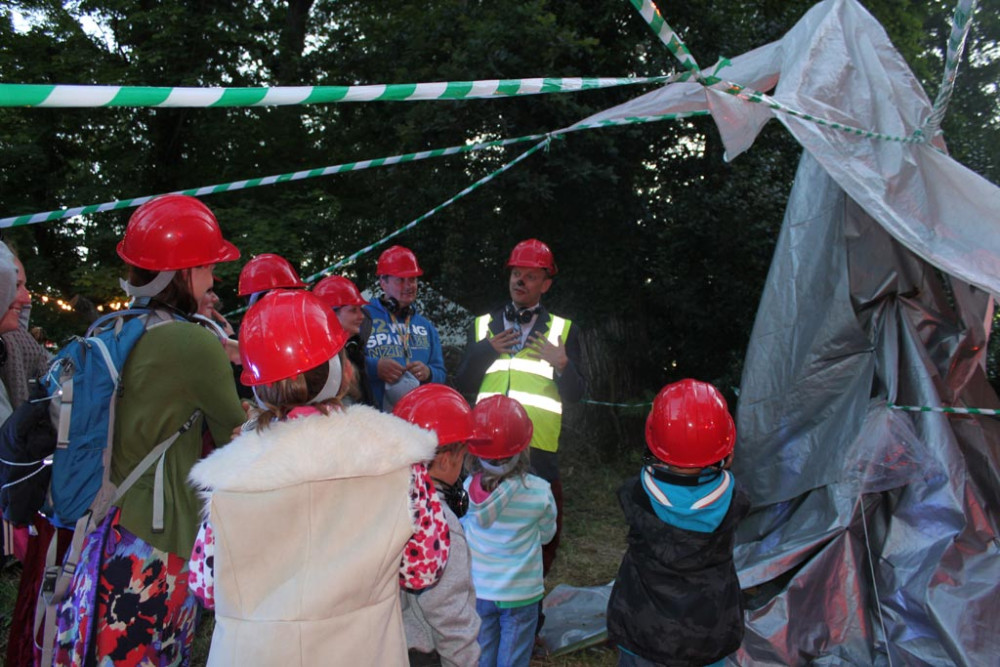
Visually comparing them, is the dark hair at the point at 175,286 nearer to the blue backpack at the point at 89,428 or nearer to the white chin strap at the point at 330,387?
the blue backpack at the point at 89,428

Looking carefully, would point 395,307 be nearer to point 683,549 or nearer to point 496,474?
point 496,474

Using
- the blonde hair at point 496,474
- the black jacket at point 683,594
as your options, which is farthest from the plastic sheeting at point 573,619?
the black jacket at point 683,594

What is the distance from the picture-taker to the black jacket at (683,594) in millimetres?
2660

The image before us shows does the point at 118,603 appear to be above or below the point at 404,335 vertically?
below

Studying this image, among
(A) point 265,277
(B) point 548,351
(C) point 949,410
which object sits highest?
(A) point 265,277

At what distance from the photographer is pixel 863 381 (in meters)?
4.29

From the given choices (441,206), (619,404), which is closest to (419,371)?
(441,206)

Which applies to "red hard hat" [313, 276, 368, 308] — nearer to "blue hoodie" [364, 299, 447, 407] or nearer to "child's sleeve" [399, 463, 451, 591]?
"blue hoodie" [364, 299, 447, 407]

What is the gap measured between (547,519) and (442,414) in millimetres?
935

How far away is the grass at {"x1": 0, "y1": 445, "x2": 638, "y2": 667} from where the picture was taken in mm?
3982

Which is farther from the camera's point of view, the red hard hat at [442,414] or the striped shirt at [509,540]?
the striped shirt at [509,540]

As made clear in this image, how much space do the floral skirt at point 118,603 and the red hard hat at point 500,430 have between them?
1.29 meters

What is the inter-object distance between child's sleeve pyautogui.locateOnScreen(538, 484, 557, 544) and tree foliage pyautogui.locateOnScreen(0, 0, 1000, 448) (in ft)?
14.6

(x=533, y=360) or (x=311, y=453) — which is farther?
(x=533, y=360)
